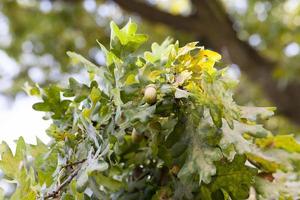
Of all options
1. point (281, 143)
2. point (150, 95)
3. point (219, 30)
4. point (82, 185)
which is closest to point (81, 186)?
point (82, 185)

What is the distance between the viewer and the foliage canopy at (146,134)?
0.51 m

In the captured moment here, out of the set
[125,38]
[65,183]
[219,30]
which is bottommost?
[65,183]

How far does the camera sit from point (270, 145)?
700mm

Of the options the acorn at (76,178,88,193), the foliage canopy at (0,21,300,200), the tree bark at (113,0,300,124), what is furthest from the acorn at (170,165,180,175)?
the tree bark at (113,0,300,124)

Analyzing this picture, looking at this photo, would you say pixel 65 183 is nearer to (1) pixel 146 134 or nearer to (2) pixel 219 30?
(1) pixel 146 134

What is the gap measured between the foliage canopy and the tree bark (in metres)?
1.82

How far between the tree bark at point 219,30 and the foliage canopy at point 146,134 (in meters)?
1.82

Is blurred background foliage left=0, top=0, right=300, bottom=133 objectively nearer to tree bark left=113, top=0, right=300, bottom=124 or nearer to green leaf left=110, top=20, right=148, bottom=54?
tree bark left=113, top=0, right=300, bottom=124

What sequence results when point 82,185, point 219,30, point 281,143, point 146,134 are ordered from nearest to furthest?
point 82,185 < point 146,134 < point 281,143 < point 219,30

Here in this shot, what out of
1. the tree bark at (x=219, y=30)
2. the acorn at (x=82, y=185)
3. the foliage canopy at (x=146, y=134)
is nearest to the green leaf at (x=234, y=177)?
the foliage canopy at (x=146, y=134)

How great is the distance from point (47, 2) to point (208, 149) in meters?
2.24

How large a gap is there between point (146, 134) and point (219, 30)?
1921 mm

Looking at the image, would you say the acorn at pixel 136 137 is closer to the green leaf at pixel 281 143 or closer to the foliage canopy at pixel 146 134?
the foliage canopy at pixel 146 134

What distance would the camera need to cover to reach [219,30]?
2461 mm
